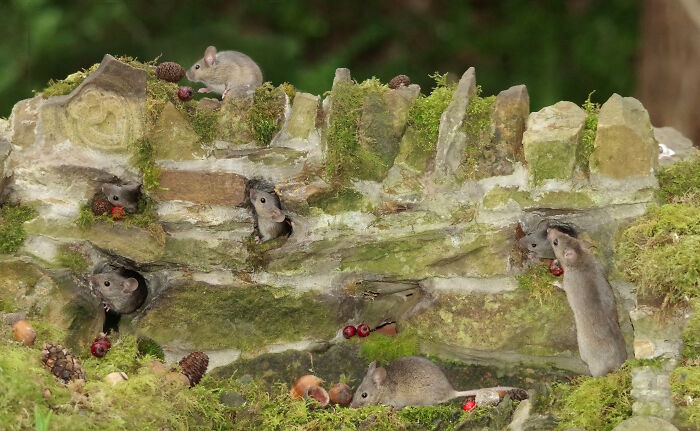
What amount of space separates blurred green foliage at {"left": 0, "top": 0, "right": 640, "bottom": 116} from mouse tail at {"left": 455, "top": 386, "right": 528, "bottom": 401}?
3593 millimetres

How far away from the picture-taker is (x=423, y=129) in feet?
15.8

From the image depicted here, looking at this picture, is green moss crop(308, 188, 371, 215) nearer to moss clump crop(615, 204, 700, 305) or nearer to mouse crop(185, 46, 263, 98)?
mouse crop(185, 46, 263, 98)

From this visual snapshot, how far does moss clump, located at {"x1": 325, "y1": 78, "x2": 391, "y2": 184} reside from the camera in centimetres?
474

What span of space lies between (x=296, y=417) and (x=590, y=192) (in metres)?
1.75

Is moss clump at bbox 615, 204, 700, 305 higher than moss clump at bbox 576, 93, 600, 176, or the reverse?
moss clump at bbox 576, 93, 600, 176

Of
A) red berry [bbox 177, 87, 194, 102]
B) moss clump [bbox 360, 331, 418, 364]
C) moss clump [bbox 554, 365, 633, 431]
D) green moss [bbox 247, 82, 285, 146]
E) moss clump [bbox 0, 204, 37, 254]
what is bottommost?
moss clump [bbox 554, 365, 633, 431]

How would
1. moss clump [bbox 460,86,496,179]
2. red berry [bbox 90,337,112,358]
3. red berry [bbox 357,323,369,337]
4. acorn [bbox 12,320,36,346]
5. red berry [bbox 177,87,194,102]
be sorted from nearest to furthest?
acorn [bbox 12,320,36,346] → red berry [bbox 90,337,112,358] → moss clump [bbox 460,86,496,179] → red berry [bbox 177,87,194,102] → red berry [bbox 357,323,369,337]

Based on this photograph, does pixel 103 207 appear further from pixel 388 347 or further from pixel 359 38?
pixel 359 38

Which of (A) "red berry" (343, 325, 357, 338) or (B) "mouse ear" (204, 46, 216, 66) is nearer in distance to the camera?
(A) "red berry" (343, 325, 357, 338)

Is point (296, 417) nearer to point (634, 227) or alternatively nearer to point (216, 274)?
point (216, 274)

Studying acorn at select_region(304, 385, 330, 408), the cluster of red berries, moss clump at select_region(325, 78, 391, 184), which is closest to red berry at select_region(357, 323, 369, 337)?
the cluster of red berries

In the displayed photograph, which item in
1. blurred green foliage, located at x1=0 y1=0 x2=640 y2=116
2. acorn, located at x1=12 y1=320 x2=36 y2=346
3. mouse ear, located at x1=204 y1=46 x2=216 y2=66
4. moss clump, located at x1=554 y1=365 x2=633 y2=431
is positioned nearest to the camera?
moss clump, located at x1=554 y1=365 x2=633 y2=431

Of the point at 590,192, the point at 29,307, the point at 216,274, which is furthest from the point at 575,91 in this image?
the point at 29,307

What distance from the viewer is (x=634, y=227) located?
457 cm
